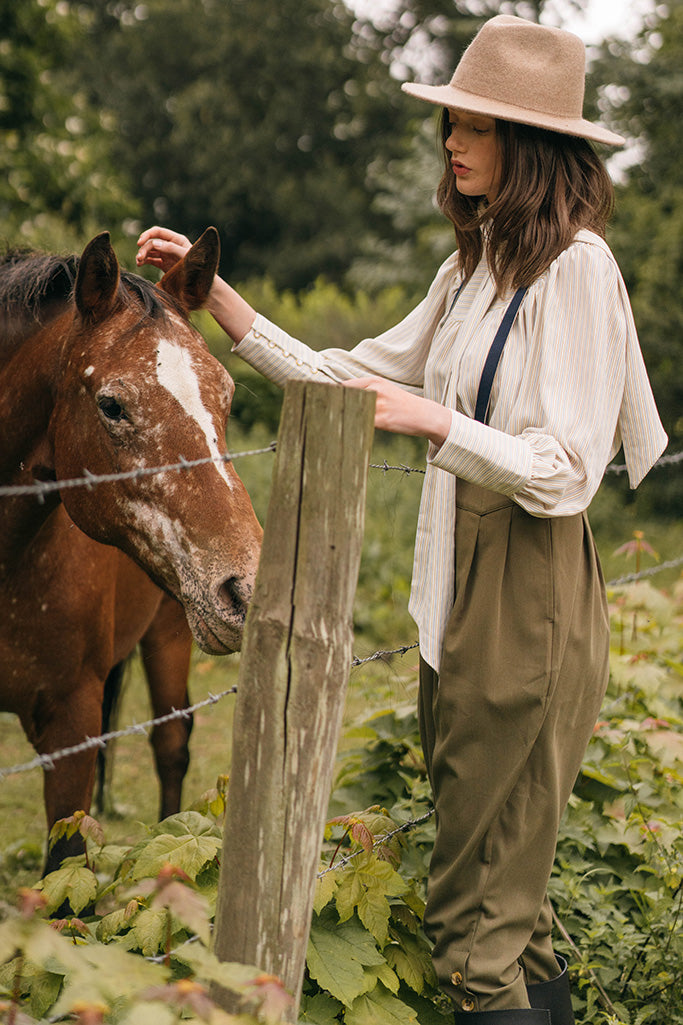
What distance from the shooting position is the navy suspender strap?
183 centimetres

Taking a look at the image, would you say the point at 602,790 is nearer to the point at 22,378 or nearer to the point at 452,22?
the point at 22,378

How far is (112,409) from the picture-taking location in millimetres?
2057

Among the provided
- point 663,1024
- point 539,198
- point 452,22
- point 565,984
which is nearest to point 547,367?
point 539,198

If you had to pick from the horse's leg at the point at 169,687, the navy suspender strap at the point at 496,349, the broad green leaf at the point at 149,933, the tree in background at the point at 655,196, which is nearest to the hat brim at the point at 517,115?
the navy suspender strap at the point at 496,349

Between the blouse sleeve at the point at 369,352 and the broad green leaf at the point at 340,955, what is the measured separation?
4.16 feet

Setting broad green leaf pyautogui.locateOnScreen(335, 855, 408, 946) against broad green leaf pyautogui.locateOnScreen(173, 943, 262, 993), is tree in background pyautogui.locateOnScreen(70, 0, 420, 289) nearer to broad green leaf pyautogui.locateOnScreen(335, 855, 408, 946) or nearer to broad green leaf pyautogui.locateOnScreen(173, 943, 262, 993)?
broad green leaf pyautogui.locateOnScreen(335, 855, 408, 946)

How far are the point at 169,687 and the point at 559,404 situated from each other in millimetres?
2462

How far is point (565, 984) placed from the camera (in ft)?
7.21

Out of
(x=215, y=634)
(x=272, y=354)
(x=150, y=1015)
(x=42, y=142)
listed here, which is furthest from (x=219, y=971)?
(x=42, y=142)

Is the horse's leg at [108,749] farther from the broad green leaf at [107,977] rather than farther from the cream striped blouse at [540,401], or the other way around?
the broad green leaf at [107,977]

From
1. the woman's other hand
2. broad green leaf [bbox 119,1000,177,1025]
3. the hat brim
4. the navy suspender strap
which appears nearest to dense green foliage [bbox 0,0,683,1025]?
broad green leaf [bbox 119,1000,177,1025]

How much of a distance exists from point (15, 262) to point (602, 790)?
2.51m

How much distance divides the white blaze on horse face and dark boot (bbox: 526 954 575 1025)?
1.34 m

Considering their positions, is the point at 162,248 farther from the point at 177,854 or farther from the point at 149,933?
the point at 149,933
